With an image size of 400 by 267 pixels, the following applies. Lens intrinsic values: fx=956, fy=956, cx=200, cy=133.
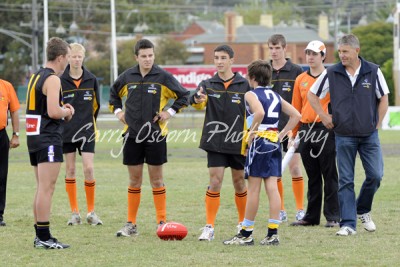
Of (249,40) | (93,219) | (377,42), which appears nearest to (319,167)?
(93,219)

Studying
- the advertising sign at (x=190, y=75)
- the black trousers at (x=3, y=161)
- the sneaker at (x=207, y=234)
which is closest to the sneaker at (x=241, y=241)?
the sneaker at (x=207, y=234)

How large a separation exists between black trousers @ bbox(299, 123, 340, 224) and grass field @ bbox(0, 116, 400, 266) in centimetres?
42

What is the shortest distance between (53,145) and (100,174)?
10.3 meters

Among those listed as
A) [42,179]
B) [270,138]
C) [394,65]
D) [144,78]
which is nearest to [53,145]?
[42,179]

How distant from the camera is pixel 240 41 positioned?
99000 millimetres

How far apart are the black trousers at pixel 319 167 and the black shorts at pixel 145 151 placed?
1.89m

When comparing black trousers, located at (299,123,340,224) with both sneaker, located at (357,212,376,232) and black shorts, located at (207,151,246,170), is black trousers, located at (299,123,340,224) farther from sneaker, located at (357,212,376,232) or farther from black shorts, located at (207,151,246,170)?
black shorts, located at (207,151,246,170)

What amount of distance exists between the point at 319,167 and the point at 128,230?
2629 mm

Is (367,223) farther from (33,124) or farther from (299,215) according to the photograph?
(33,124)

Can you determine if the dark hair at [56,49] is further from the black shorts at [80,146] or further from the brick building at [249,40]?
the brick building at [249,40]

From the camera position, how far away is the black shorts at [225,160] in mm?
10625

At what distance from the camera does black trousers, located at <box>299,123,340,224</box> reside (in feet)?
38.4

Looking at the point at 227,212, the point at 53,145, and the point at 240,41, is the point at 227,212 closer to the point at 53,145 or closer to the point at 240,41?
the point at 53,145

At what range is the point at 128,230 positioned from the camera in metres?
10.9
